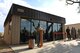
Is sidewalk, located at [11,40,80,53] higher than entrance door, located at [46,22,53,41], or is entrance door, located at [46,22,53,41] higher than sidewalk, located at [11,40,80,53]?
entrance door, located at [46,22,53,41]

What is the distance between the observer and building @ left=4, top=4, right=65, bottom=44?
413 inches

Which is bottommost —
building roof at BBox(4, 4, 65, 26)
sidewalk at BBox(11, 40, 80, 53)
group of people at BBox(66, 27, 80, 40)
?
sidewalk at BBox(11, 40, 80, 53)

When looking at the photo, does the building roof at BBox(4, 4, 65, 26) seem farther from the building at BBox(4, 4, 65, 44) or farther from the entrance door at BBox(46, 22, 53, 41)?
the entrance door at BBox(46, 22, 53, 41)

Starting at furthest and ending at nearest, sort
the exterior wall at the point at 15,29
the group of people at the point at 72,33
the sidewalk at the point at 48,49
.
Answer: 1. the group of people at the point at 72,33
2. the exterior wall at the point at 15,29
3. the sidewalk at the point at 48,49

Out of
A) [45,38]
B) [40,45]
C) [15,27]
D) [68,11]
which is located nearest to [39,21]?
[45,38]

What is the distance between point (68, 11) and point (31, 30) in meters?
7.55

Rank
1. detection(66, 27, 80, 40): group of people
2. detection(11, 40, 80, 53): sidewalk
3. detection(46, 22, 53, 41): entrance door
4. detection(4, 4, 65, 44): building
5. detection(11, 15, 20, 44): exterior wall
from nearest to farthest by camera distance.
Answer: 1. detection(11, 40, 80, 53): sidewalk
2. detection(11, 15, 20, 44): exterior wall
3. detection(4, 4, 65, 44): building
4. detection(46, 22, 53, 41): entrance door
5. detection(66, 27, 80, 40): group of people

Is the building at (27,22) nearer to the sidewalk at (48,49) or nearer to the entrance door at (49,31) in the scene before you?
the entrance door at (49,31)

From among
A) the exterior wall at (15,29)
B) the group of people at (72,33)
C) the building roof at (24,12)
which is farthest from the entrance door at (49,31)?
the exterior wall at (15,29)

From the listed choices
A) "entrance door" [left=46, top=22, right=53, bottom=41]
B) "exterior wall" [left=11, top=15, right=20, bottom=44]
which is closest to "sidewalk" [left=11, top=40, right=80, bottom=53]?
"exterior wall" [left=11, top=15, right=20, bottom=44]

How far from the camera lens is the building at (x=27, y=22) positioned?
10502 mm

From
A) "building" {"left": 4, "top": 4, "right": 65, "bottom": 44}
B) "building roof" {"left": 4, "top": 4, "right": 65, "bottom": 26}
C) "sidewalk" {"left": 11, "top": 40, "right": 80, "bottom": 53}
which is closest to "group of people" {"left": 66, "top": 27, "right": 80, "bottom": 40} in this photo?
"building" {"left": 4, "top": 4, "right": 65, "bottom": 44}

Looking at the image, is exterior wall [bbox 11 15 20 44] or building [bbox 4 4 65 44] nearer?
exterior wall [bbox 11 15 20 44]

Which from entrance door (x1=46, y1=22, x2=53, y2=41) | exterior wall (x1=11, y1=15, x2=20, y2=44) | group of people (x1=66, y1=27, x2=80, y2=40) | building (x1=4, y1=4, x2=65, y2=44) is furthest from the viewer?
group of people (x1=66, y1=27, x2=80, y2=40)
